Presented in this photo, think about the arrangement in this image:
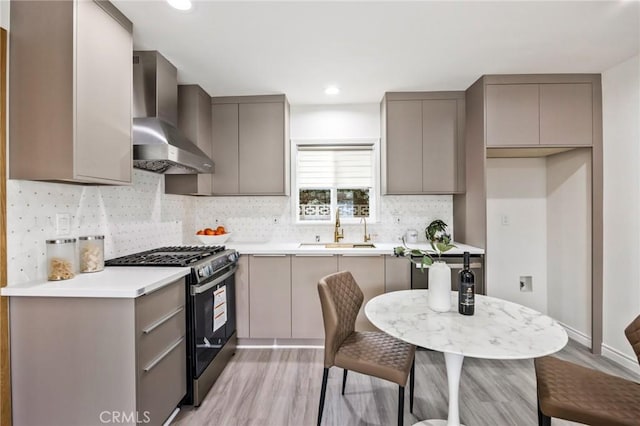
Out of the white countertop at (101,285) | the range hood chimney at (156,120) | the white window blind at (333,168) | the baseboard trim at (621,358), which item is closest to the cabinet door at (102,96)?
the range hood chimney at (156,120)

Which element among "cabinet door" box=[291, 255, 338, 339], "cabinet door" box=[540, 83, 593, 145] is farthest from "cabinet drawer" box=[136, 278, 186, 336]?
"cabinet door" box=[540, 83, 593, 145]

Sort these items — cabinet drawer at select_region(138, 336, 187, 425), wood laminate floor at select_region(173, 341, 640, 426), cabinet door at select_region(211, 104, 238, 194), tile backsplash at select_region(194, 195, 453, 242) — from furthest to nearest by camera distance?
tile backsplash at select_region(194, 195, 453, 242), cabinet door at select_region(211, 104, 238, 194), wood laminate floor at select_region(173, 341, 640, 426), cabinet drawer at select_region(138, 336, 187, 425)

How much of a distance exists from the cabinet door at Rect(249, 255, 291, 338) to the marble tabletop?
1.27m

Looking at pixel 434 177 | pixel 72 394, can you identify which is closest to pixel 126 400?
pixel 72 394

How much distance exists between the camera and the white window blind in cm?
362

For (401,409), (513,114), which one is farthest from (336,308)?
(513,114)

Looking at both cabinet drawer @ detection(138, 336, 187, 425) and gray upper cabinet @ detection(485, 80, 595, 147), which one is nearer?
cabinet drawer @ detection(138, 336, 187, 425)

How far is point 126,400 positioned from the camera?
1.48 metres

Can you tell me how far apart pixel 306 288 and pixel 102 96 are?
7.02 feet

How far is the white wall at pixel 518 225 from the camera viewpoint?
131 inches

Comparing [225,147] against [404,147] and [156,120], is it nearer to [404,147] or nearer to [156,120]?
[156,120]

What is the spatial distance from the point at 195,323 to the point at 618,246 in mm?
3516

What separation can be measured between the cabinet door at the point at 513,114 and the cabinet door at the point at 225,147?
2594mm

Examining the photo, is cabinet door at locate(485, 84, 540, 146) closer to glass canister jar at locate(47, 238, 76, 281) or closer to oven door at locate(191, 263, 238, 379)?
oven door at locate(191, 263, 238, 379)
